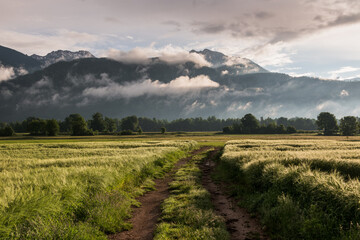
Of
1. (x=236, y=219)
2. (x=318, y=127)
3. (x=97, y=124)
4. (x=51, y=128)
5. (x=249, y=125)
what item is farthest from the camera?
(x=97, y=124)

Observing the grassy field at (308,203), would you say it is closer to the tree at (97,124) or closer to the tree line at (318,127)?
the tree line at (318,127)

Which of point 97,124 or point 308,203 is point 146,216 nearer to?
Result: point 308,203

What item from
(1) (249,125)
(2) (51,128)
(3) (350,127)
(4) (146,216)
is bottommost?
(4) (146,216)

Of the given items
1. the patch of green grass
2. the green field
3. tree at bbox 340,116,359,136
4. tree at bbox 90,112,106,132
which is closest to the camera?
the green field

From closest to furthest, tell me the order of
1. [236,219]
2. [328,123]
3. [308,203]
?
[308,203] < [236,219] < [328,123]

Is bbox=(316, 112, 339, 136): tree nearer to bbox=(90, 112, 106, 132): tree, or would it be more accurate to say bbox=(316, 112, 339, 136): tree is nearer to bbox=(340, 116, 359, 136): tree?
bbox=(340, 116, 359, 136): tree

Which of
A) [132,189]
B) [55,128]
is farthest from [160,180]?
[55,128]

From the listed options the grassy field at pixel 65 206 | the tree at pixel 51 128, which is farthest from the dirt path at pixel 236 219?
the tree at pixel 51 128

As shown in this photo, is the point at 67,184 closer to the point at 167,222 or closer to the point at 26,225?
the point at 26,225

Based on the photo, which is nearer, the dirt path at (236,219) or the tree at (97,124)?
the dirt path at (236,219)

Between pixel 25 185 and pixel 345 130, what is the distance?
13138 cm

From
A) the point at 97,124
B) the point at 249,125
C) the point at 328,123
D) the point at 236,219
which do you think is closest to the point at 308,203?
the point at 236,219

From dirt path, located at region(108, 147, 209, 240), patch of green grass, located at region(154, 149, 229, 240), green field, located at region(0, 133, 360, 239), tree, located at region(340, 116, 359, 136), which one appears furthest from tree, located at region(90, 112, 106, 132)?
patch of green grass, located at region(154, 149, 229, 240)

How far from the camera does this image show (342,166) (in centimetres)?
1331
